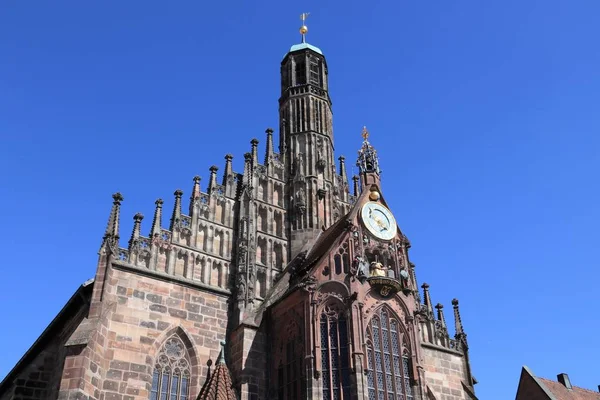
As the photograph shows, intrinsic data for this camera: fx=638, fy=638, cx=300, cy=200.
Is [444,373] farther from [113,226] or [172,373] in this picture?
[113,226]

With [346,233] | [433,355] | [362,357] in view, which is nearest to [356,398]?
[362,357]

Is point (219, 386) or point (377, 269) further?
point (377, 269)

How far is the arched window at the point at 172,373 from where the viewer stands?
2409 cm

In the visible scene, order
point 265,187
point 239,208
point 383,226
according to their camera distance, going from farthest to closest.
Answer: point 265,187
point 239,208
point 383,226

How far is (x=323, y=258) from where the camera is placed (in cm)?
2573

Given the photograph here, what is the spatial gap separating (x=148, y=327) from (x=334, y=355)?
23.9ft

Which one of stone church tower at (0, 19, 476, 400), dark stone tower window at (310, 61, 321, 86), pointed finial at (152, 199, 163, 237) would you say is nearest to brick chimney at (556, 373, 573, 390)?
stone church tower at (0, 19, 476, 400)

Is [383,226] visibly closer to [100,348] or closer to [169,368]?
[169,368]

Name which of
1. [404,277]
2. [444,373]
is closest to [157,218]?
[404,277]

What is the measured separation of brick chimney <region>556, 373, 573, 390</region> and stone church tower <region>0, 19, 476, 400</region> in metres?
15.1

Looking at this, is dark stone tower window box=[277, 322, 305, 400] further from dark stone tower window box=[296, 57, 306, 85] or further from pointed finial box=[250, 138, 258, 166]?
dark stone tower window box=[296, 57, 306, 85]

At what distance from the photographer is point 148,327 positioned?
81.1ft

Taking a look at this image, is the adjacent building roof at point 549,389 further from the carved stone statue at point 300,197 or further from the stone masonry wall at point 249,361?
the stone masonry wall at point 249,361

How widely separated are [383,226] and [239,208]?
6.87m
